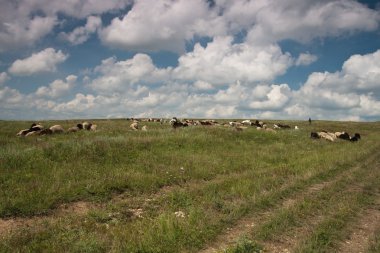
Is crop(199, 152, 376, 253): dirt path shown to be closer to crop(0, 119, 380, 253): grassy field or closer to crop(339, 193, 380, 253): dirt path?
crop(0, 119, 380, 253): grassy field

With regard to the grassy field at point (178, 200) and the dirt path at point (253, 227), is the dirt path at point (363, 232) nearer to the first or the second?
the grassy field at point (178, 200)

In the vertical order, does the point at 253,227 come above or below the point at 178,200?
below

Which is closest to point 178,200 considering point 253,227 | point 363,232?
point 253,227

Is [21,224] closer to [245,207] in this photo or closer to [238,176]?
[245,207]

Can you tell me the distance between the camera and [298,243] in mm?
8273

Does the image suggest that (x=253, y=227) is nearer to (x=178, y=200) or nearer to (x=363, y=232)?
(x=363, y=232)

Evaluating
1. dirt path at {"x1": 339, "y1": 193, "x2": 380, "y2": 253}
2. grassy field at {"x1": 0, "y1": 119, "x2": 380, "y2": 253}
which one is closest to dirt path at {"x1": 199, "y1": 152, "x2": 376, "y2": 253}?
grassy field at {"x1": 0, "y1": 119, "x2": 380, "y2": 253}

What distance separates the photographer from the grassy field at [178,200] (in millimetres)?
8391

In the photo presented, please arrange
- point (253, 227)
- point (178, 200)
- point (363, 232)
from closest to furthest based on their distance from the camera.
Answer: point (363, 232) < point (253, 227) < point (178, 200)

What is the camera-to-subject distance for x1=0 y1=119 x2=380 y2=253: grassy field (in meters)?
8.39

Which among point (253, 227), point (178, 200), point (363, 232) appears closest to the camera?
point (363, 232)

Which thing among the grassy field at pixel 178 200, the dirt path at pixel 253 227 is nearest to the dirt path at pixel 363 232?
the grassy field at pixel 178 200

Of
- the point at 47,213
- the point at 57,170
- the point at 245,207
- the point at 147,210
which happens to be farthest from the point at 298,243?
the point at 57,170

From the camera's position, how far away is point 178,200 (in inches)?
472
